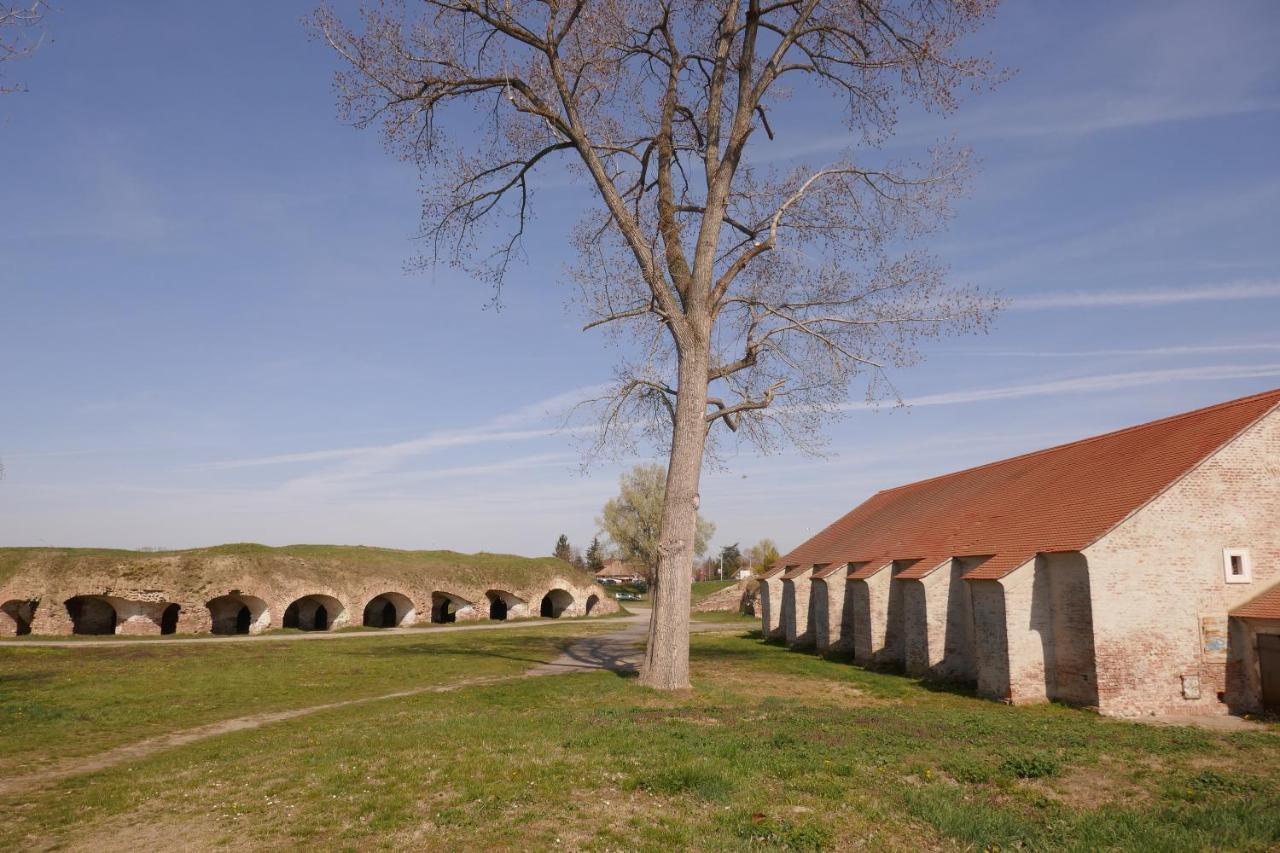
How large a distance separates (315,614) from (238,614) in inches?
174

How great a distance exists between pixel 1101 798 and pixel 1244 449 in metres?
13.1

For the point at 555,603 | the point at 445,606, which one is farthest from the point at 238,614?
the point at 555,603

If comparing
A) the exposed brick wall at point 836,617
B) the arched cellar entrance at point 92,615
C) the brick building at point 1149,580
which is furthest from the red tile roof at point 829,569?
the arched cellar entrance at point 92,615

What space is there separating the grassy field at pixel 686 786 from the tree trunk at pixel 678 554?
2.19m

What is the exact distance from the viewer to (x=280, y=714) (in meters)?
16.6

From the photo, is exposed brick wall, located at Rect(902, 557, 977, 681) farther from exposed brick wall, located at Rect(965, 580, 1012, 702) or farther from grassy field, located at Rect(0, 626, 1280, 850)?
grassy field, located at Rect(0, 626, 1280, 850)

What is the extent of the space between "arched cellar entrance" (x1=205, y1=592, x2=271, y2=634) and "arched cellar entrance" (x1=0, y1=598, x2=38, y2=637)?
23.8 feet

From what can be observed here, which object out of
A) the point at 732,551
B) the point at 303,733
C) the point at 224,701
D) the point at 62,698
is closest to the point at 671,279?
the point at 303,733

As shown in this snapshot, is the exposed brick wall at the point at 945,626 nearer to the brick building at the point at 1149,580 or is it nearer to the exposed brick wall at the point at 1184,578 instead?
the brick building at the point at 1149,580

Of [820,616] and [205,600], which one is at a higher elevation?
[820,616]

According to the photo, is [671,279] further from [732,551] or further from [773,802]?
[732,551]

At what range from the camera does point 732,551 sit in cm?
13250

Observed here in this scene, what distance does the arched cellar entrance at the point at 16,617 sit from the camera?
116 ft

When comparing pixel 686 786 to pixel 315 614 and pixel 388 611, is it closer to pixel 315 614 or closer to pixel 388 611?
pixel 315 614
